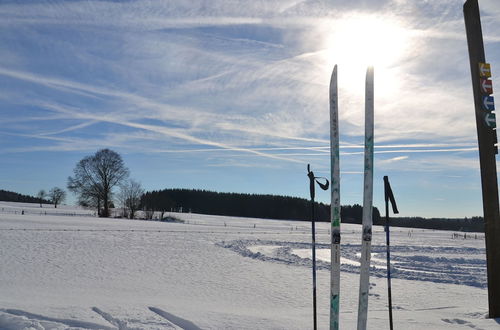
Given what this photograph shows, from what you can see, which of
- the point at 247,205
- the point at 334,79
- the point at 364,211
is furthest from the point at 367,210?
the point at 247,205

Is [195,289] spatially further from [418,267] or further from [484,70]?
[418,267]

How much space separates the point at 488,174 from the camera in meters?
6.37

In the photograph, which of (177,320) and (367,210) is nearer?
(367,210)

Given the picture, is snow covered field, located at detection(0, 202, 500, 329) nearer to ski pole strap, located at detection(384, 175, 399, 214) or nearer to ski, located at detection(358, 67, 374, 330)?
ski, located at detection(358, 67, 374, 330)

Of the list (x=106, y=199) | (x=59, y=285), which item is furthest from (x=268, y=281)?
(x=106, y=199)

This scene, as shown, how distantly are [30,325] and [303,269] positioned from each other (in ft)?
31.2

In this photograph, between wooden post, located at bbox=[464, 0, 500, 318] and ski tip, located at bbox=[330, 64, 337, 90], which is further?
wooden post, located at bbox=[464, 0, 500, 318]

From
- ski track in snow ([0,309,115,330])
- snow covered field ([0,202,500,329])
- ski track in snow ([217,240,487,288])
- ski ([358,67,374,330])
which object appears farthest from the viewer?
ski track in snow ([217,240,487,288])

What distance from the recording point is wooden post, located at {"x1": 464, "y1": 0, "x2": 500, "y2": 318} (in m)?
6.27

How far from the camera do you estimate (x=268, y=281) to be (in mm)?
10430

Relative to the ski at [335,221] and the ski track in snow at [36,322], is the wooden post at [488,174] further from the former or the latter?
the ski track in snow at [36,322]

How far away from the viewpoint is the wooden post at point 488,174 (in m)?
6.27

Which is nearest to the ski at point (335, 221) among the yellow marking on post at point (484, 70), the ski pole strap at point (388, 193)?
the ski pole strap at point (388, 193)

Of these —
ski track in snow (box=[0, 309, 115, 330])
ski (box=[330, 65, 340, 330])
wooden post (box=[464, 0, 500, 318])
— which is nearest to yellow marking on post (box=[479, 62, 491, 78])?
wooden post (box=[464, 0, 500, 318])
